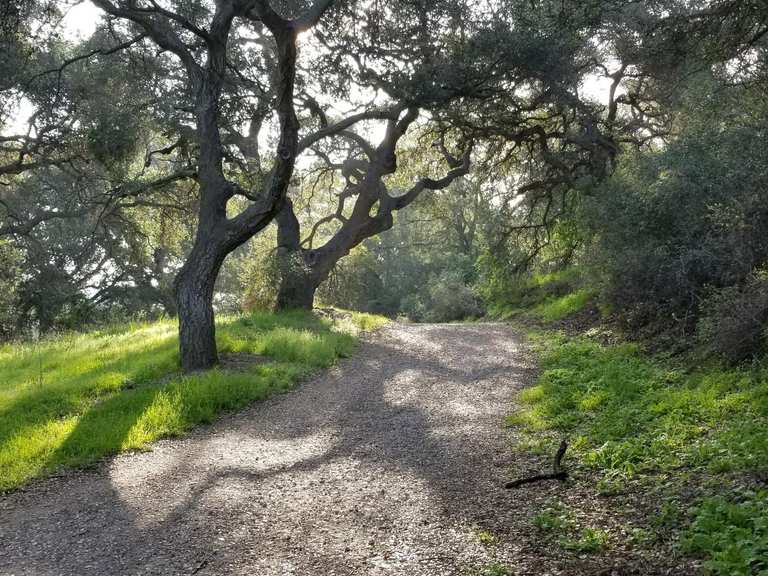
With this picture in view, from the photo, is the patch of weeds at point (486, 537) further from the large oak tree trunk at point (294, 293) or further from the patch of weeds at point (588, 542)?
the large oak tree trunk at point (294, 293)

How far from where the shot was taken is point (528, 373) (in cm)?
1092

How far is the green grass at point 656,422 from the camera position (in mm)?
4812

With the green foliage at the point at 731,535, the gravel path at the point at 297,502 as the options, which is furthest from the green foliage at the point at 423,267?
the green foliage at the point at 731,535

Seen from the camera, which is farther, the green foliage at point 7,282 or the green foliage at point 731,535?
the green foliage at point 7,282

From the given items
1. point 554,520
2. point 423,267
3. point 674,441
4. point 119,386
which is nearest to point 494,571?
point 554,520

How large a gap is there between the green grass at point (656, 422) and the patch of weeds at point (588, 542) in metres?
0.02

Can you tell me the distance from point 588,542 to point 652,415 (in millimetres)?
2841

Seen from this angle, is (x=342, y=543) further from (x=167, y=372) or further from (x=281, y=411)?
(x=167, y=372)

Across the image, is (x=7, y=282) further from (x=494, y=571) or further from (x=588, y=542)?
(x=588, y=542)

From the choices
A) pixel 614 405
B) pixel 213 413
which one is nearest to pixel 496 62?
pixel 614 405

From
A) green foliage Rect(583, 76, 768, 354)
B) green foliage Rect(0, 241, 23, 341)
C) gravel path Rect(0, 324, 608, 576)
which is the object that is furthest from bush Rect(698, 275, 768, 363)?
green foliage Rect(0, 241, 23, 341)

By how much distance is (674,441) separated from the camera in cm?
559

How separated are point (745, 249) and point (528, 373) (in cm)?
414

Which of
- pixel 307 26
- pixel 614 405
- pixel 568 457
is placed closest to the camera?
pixel 568 457
